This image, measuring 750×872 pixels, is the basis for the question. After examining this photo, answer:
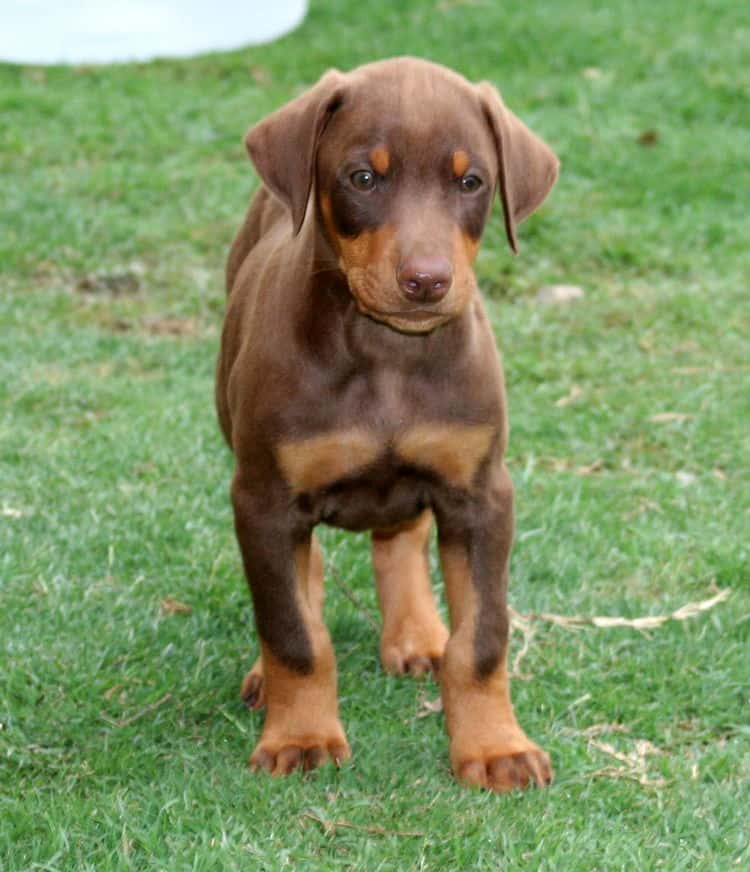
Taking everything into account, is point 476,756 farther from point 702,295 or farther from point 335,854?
point 702,295

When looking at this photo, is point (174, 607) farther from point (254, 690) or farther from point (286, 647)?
point (286, 647)

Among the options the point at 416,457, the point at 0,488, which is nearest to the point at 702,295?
the point at 0,488

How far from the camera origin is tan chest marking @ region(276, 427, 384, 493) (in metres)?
4.11

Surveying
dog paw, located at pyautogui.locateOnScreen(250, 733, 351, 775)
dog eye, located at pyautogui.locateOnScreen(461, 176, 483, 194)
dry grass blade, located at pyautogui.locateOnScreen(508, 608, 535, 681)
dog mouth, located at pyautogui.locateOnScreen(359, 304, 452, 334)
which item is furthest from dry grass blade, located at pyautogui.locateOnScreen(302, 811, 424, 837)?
dog eye, located at pyautogui.locateOnScreen(461, 176, 483, 194)

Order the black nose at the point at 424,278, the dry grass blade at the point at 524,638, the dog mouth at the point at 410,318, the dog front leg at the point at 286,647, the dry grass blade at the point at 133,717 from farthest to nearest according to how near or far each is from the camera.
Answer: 1. the dry grass blade at the point at 524,638
2. the dry grass blade at the point at 133,717
3. the dog front leg at the point at 286,647
4. the dog mouth at the point at 410,318
5. the black nose at the point at 424,278

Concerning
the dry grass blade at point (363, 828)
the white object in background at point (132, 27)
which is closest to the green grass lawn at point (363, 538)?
the dry grass blade at point (363, 828)

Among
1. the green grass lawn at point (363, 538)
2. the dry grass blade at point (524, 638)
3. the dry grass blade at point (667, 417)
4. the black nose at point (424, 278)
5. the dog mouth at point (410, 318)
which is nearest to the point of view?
the black nose at point (424, 278)

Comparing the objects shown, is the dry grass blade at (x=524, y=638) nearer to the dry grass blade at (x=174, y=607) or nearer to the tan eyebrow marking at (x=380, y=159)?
the dry grass blade at (x=174, y=607)

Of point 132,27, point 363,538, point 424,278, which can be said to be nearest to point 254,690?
point 363,538

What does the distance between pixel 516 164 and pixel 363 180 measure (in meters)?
0.46

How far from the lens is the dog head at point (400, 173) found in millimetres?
3852

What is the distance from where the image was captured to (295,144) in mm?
4055

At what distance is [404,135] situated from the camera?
3.90 meters

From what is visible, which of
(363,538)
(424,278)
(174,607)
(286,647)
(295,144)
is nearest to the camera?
(424,278)
